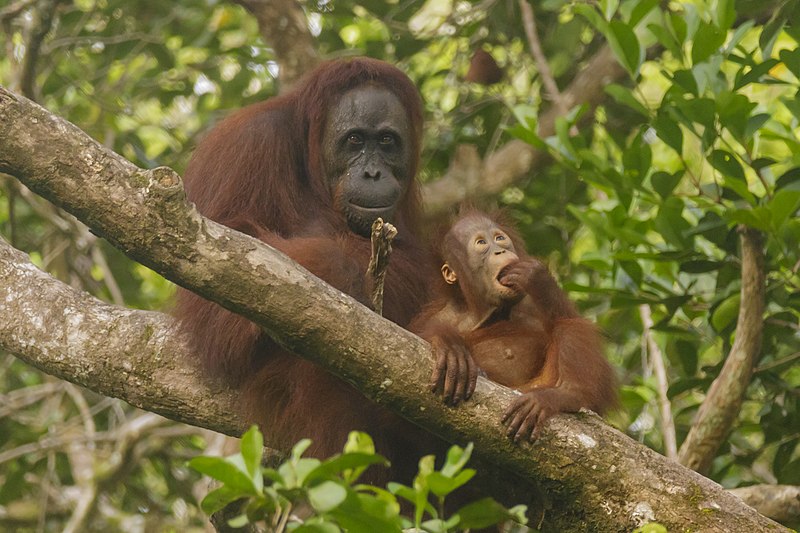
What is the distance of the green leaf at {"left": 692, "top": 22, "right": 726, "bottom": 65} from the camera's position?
13.9ft

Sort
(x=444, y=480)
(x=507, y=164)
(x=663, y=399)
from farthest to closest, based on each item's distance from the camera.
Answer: (x=507, y=164) → (x=663, y=399) → (x=444, y=480)

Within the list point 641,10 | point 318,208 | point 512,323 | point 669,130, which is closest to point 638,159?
point 669,130

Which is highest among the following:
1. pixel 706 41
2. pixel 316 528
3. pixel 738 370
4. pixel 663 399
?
pixel 706 41

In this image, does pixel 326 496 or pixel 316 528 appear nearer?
pixel 326 496

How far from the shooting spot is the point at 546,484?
11.1 ft

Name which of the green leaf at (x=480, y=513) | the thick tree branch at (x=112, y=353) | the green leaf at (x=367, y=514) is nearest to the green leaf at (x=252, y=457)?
the green leaf at (x=367, y=514)

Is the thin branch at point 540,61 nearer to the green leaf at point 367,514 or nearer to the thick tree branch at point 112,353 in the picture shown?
the thick tree branch at point 112,353

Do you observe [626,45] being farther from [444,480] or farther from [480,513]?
[444,480]

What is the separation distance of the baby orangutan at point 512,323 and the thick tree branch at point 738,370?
1.97 ft

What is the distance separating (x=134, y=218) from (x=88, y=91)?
5085mm

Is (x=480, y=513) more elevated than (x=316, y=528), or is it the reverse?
(x=316, y=528)

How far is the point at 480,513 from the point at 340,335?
85 centimetres

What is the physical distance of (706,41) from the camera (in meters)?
4.26

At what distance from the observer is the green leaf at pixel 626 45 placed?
4391 millimetres
